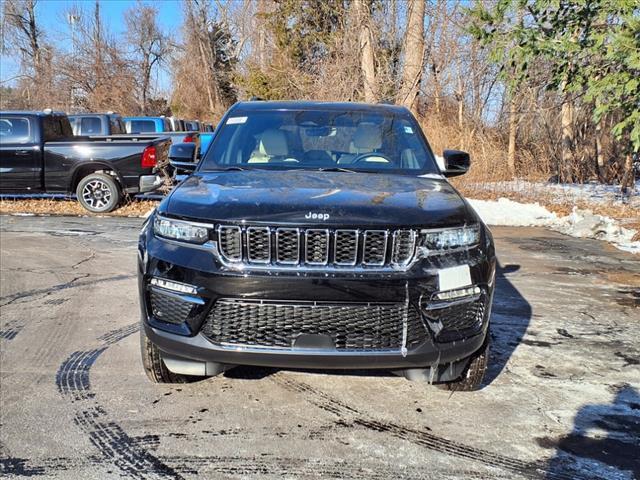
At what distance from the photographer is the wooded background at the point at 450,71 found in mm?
7980

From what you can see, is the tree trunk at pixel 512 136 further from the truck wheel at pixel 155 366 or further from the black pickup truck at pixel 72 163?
the truck wheel at pixel 155 366

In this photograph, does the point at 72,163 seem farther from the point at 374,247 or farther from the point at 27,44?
the point at 27,44

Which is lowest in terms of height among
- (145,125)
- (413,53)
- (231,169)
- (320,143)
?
(231,169)

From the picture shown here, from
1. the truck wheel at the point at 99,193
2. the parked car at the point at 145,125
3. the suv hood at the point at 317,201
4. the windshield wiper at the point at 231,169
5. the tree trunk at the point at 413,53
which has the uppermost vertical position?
the tree trunk at the point at 413,53

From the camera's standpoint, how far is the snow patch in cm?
941

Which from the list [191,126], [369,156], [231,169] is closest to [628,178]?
[369,156]

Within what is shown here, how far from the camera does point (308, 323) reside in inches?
112

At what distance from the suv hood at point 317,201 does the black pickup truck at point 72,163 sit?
311 inches

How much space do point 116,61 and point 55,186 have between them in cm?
2385

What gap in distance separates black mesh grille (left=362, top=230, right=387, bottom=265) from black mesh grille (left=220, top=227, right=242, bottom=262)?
65 centimetres

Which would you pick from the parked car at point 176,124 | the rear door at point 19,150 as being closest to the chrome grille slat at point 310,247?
the rear door at point 19,150

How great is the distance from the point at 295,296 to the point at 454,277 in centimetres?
85

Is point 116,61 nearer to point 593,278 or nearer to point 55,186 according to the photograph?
point 55,186

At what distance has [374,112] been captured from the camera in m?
4.75
